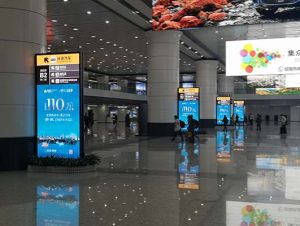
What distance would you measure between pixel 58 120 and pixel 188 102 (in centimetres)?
1499

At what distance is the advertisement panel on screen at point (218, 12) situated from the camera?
→ 52.0ft

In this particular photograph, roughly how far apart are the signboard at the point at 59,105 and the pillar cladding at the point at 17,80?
262 mm

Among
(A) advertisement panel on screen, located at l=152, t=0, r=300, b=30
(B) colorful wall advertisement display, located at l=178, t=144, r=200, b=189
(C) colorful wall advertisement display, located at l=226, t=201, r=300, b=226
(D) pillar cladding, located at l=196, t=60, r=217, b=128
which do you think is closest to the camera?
(C) colorful wall advertisement display, located at l=226, t=201, r=300, b=226

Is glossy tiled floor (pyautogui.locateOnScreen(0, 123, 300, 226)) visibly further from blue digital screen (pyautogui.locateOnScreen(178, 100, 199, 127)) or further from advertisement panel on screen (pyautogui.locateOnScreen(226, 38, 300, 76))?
blue digital screen (pyautogui.locateOnScreen(178, 100, 199, 127))

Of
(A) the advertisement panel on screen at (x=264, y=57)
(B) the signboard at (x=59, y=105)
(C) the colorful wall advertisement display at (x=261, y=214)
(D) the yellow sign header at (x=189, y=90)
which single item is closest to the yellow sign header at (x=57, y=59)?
(B) the signboard at (x=59, y=105)

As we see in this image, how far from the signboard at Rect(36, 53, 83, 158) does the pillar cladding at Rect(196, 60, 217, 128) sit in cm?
3100

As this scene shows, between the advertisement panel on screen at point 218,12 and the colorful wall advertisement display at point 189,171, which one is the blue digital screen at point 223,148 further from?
the advertisement panel on screen at point 218,12

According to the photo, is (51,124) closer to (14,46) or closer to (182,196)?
(14,46)

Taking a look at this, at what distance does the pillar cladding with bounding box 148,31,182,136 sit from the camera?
83.9 feet

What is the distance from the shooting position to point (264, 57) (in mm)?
17719

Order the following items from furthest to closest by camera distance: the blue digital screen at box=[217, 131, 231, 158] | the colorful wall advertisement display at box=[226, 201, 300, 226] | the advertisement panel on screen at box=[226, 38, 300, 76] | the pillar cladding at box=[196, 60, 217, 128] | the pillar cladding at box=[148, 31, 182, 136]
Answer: the pillar cladding at box=[196, 60, 217, 128] → the pillar cladding at box=[148, 31, 182, 136] → the advertisement panel on screen at box=[226, 38, 300, 76] → the blue digital screen at box=[217, 131, 231, 158] → the colorful wall advertisement display at box=[226, 201, 300, 226]

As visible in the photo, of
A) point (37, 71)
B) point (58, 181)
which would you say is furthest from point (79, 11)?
point (58, 181)

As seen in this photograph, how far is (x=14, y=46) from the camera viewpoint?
10.9 metres

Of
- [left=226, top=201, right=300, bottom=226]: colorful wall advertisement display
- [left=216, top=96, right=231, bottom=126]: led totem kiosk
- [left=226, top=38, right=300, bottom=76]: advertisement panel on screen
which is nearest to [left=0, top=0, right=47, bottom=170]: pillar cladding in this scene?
[left=226, top=201, right=300, bottom=226]: colorful wall advertisement display
